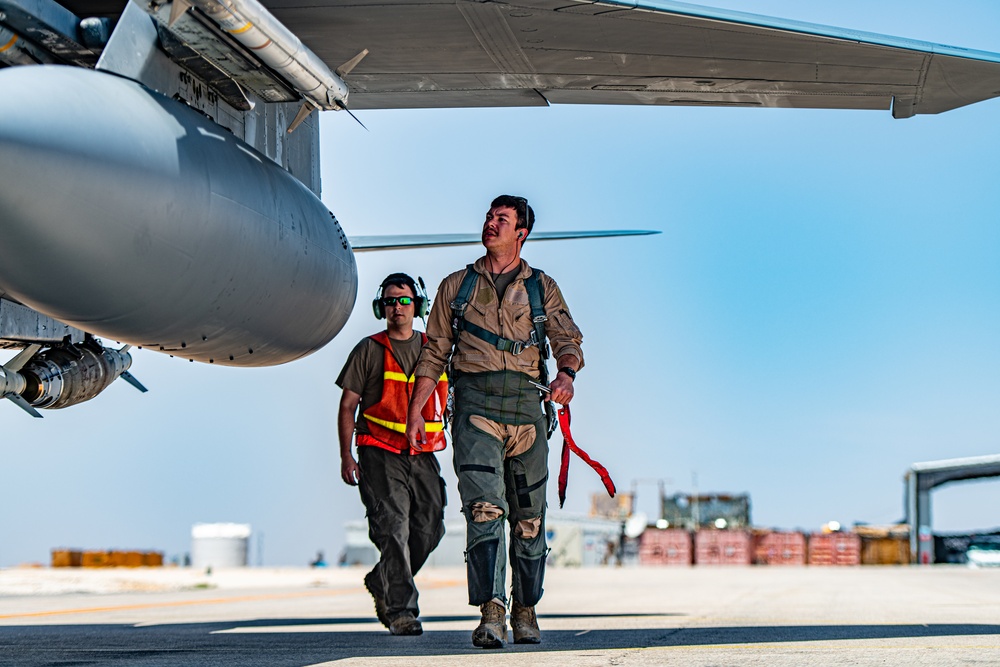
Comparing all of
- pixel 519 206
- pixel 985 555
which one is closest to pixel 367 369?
pixel 519 206

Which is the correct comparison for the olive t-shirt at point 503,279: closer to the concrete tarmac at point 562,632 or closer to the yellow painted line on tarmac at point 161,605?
the concrete tarmac at point 562,632

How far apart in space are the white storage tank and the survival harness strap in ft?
102

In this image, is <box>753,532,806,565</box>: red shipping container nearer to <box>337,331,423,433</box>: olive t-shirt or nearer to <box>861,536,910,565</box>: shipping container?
<box>861,536,910,565</box>: shipping container

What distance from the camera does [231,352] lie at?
6672mm

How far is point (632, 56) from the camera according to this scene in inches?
298

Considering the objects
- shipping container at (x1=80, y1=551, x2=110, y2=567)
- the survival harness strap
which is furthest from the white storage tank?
the survival harness strap

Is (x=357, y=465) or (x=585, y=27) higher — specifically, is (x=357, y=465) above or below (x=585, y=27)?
below

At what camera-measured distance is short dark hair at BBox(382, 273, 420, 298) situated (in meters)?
7.71

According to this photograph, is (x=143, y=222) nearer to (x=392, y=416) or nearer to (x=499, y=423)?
(x=499, y=423)

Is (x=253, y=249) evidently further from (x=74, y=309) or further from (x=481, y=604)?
(x=481, y=604)

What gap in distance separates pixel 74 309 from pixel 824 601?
7.56 meters

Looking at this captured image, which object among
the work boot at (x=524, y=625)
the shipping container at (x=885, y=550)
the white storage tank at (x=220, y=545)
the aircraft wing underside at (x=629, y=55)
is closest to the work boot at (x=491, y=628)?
the work boot at (x=524, y=625)

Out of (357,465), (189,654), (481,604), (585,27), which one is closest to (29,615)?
(357,465)

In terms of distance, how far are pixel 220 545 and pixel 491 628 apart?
31889 mm
